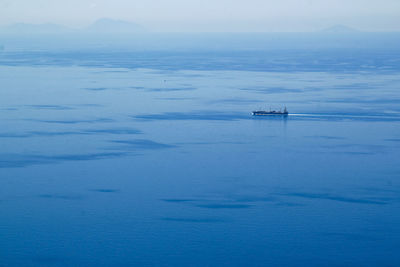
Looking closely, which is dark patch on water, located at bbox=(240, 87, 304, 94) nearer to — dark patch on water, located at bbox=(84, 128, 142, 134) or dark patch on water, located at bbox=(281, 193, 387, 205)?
dark patch on water, located at bbox=(84, 128, 142, 134)

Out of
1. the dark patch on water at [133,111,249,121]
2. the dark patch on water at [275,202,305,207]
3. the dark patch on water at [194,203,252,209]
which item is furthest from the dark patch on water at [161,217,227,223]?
the dark patch on water at [133,111,249,121]

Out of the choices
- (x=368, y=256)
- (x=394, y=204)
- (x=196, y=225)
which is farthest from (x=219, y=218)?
(x=394, y=204)

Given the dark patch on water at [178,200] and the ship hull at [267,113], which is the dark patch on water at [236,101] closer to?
the ship hull at [267,113]

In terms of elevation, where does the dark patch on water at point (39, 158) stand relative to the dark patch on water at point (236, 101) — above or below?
below

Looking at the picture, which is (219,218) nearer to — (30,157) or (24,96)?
(30,157)

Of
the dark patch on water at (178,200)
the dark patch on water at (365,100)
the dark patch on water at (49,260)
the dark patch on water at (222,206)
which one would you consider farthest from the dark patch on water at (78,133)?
the dark patch on water at (365,100)

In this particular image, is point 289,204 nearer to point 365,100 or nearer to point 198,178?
point 198,178

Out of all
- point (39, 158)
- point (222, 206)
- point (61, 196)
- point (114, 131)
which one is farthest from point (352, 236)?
point (114, 131)

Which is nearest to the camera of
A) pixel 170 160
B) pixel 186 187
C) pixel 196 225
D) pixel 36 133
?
pixel 196 225
